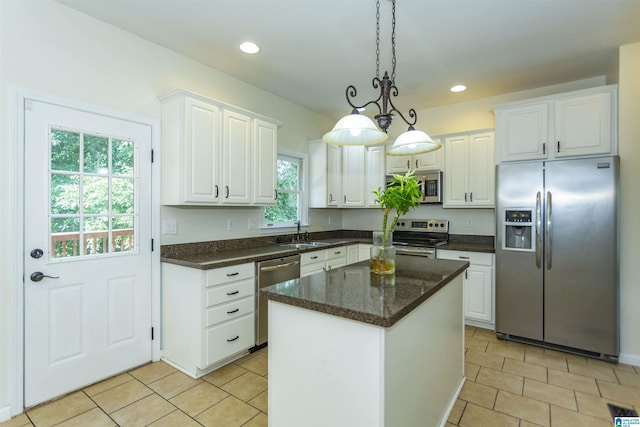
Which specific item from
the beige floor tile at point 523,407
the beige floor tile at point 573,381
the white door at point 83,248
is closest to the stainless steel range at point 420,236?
the beige floor tile at point 573,381

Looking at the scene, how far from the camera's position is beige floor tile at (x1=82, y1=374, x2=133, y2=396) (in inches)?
92.4

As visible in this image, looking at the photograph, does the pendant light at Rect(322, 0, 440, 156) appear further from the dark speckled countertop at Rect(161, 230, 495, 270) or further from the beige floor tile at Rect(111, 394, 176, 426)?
the beige floor tile at Rect(111, 394, 176, 426)

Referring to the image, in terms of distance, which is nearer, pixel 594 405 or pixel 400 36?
pixel 594 405

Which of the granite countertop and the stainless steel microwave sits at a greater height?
the stainless steel microwave

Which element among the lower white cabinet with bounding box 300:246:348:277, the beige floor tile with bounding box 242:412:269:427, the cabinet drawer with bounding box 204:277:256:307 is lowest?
the beige floor tile with bounding box 242:412:269:427

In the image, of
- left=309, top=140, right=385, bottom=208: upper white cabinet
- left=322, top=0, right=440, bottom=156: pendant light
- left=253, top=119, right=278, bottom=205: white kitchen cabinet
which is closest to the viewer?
left=322, top=0, right=440, bottom=156: pendant light

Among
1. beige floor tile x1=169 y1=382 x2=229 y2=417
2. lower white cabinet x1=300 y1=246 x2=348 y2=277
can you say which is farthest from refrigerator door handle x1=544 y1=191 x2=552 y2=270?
beige floor tile x1=169 y1=382 x2=229 y2=417

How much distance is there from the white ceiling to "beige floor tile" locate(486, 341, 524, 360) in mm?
2777

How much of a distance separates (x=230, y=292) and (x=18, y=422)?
1.47 meters

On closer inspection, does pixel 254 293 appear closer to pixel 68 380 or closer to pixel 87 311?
pixel 87 311

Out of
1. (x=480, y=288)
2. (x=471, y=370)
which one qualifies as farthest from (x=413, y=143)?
(x=480, y=288)

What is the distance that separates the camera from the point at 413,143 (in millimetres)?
2115

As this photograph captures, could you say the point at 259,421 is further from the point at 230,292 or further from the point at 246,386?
the point at 230,292

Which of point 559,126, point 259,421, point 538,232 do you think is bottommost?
point 259,421
